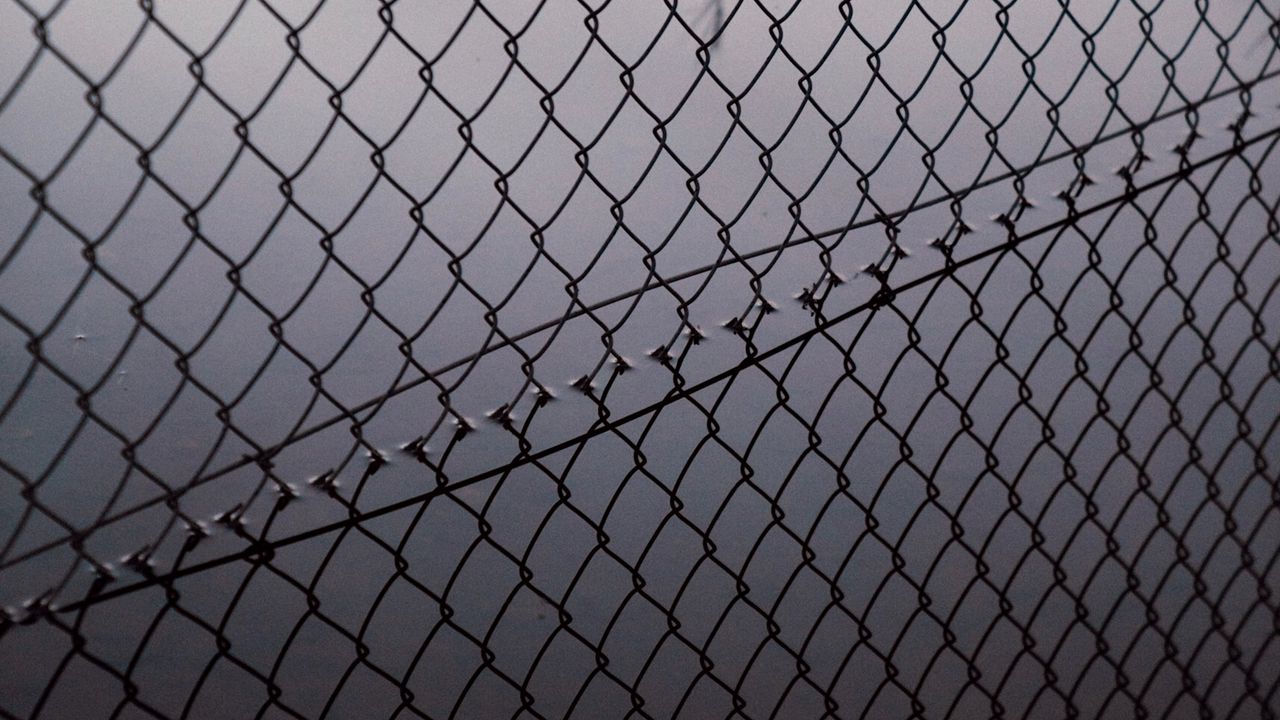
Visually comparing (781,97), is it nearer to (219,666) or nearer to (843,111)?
(843,111)

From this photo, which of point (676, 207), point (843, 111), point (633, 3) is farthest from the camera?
point (633, 3)

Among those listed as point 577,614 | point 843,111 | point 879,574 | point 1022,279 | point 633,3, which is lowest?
point 577,614

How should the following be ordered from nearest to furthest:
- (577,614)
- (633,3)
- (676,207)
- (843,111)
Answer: (577,614), (676,207), (843,111), (633,3)

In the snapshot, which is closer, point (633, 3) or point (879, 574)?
point (879, 574)

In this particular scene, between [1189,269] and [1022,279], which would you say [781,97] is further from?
[1189,269]

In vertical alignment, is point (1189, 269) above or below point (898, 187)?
above

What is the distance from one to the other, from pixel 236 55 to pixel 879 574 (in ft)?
3.49

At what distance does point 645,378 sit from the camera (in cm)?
150

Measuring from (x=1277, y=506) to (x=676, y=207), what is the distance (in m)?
0.89

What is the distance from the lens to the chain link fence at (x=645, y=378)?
1.26 meters

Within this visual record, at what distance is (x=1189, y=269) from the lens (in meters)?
1.78

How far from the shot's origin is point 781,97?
1.85 metres

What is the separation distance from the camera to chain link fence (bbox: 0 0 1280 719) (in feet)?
4.13

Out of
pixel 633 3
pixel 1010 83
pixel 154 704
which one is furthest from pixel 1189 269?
pixel 154 704
